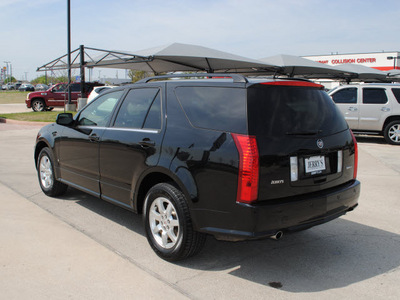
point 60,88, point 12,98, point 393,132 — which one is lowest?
point 393,132

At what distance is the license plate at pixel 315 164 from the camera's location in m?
3.28

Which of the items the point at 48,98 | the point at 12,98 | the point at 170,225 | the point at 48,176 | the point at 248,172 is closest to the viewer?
the point at 248,172

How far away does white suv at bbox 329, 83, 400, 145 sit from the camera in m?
12.3

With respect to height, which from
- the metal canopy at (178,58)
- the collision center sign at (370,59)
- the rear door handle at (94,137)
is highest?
the collision center sign at (370,59)

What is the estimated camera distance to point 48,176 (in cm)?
571

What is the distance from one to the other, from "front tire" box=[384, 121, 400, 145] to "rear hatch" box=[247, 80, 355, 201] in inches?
379

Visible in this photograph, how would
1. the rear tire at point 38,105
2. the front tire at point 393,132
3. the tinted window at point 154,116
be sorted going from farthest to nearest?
the rear tire at point 38,105 < the front tire at point 393,132 < the tinted window at point 154,116

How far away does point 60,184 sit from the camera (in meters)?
5.55

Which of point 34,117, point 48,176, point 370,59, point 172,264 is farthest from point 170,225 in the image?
point 370,59

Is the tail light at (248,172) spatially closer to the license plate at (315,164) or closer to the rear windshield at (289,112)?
Answer: the rear windshield at (289,112)

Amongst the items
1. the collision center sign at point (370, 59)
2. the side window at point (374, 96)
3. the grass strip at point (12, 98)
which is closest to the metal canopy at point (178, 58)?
the side window at point (374, 96)

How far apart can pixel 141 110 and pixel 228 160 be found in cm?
143

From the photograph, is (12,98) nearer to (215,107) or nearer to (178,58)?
(178,58)

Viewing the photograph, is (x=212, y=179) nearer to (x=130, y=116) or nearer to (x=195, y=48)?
(x=130, y=116)
